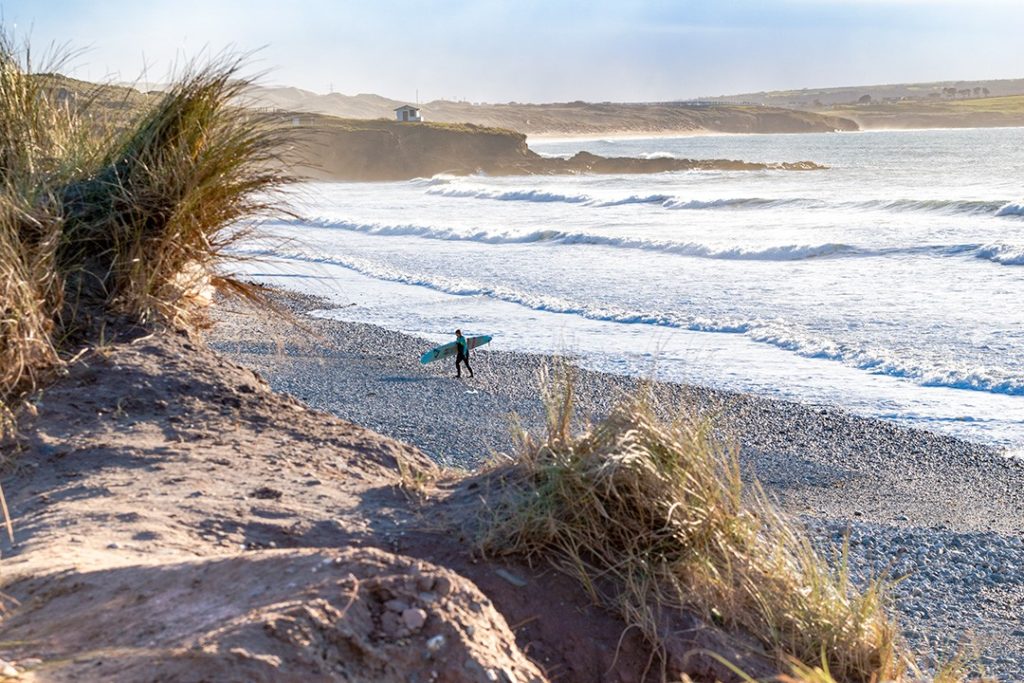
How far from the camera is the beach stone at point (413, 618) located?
99.0 inches

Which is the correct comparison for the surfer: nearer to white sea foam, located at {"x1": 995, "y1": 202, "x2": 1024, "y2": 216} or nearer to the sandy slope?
the sandy slope

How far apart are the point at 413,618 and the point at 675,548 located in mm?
1096

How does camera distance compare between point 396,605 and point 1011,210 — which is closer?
point 396,605

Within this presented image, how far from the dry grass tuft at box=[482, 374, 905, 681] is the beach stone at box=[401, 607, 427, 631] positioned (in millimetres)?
734

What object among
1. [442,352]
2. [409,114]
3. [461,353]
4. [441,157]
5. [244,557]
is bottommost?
[442,352]

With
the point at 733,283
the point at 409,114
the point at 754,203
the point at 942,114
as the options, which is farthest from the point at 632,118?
the point at 733,283

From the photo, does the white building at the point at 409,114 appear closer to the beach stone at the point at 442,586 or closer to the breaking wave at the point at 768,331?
the breaking wave at the point at 768,331

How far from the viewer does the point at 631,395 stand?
3711 millimetres

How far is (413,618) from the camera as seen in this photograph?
2.52 metres

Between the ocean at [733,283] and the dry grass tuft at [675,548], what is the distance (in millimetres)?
430

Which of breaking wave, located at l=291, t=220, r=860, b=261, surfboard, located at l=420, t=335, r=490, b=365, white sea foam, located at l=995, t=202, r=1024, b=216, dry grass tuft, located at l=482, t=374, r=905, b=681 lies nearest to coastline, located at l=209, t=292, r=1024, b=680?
surfboard, located at l=420, t=335, r=490, b=365

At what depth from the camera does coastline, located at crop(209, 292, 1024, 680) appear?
5.79 m

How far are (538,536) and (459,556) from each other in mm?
260

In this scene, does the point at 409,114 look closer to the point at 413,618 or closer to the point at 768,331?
the point at 768,331
